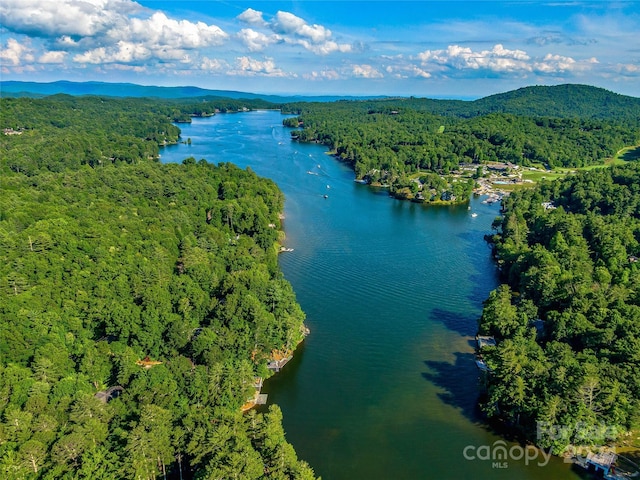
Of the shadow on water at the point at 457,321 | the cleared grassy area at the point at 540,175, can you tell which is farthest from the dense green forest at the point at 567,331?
the cleared grassy area at the point at 540,175

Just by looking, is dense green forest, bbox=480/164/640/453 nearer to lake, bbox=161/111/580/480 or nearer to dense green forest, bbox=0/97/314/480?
lake, bbox=161/111/580/480

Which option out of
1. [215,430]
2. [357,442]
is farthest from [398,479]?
[215,430]

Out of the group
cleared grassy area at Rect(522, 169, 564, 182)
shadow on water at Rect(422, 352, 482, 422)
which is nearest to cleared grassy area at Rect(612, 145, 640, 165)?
cleared grassy area at Rect(522, 169, 564, 182)

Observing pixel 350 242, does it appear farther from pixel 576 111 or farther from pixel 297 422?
pixel 576 111

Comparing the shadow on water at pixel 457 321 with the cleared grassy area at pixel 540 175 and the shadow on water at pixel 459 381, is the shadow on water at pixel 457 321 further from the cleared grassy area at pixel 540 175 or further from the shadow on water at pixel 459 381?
the cleared grassy area at pixel 540 175

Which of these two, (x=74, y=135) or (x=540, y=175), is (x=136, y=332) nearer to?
(x=74, y=135)

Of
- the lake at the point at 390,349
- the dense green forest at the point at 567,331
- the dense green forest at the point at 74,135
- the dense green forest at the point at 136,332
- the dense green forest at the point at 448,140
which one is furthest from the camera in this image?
the dense green forest at the point at 448,140
